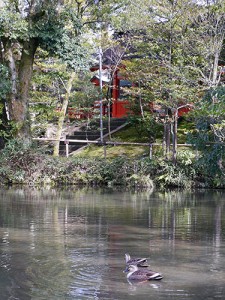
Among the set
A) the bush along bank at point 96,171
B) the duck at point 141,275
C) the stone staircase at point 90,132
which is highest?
the stone staircase at point 90,132

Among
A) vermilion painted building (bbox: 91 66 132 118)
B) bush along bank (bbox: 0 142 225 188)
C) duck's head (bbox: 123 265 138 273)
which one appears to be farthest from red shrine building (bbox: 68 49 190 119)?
duck's head (bbox: 123 265 138 273)

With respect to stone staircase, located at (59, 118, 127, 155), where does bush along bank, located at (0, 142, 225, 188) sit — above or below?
below

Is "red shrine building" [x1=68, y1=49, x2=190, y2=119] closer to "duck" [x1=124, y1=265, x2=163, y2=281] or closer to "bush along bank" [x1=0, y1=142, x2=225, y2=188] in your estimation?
"bush along bank" [x1=0, y1=142, x2=225, y2=188]

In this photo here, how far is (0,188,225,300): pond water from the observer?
7.57 meters

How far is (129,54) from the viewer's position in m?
27.2

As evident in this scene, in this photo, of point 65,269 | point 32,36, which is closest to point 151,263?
point 65,269

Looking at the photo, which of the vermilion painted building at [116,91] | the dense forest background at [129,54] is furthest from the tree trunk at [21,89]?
the vermilion painted building at [116,91]

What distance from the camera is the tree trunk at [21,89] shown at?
24.0 m

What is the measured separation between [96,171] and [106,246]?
13717 mm

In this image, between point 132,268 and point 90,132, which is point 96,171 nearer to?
point 90,132

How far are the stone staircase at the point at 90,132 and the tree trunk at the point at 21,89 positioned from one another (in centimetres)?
605

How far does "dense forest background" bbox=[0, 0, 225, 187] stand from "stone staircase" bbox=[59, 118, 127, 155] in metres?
3.66

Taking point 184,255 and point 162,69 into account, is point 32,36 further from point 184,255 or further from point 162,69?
point 184,255

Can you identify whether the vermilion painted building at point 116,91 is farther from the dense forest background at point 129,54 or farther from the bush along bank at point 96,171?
the bush along bank at point 96,171
